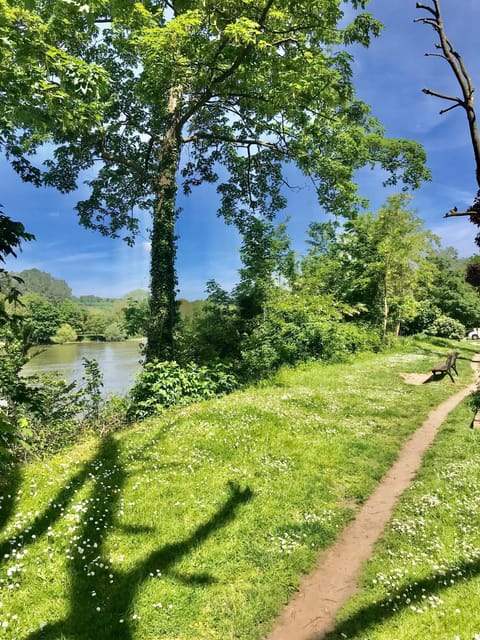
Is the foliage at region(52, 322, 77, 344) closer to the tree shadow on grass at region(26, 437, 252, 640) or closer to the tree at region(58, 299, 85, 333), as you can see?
the tree at region(58, 299, 85, 333)

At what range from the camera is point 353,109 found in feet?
48.8

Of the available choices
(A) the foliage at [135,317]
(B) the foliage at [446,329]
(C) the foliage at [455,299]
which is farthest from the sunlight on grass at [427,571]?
(C) the foliage at [455,299]

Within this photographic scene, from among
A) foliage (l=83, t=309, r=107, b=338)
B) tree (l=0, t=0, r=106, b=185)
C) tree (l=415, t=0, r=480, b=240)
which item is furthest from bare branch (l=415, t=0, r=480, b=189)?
foliage (l=83, t=309, r=107, b=338)

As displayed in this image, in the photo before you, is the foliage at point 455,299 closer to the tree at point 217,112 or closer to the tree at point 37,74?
the tree at point 217,112

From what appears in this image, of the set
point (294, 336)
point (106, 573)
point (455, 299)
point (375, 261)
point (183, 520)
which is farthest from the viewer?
point (455, 299)

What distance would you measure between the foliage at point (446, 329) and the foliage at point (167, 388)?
29.9m

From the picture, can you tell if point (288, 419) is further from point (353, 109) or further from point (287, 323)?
point (353, 109)

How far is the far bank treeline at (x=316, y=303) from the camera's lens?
643 inches

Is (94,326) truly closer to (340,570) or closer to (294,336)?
(294,336)

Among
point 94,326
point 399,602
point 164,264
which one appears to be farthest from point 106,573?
point 94,326

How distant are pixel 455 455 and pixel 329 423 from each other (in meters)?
2.83

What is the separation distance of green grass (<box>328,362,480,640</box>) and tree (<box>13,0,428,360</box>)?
8.85 metres

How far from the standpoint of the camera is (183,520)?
546cm

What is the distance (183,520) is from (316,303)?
52.5 feet
